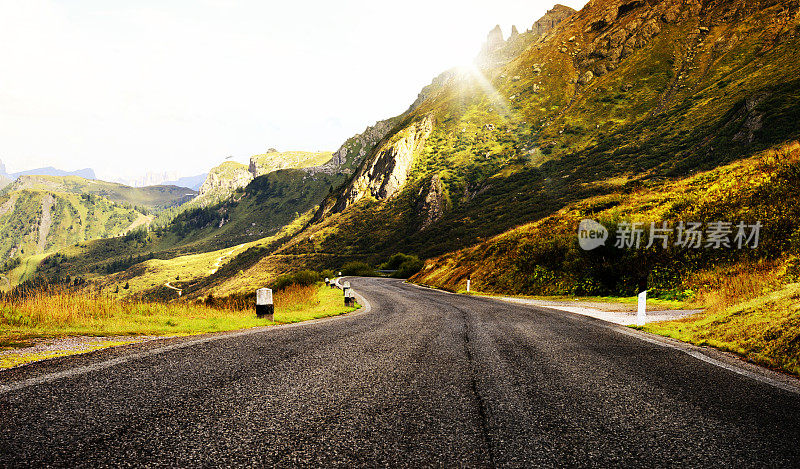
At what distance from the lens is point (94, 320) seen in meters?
7.62

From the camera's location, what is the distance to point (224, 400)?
10.7 ft

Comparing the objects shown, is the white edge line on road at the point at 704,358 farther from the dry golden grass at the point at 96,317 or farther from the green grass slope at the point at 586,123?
the green grass slope at the point at 586,123

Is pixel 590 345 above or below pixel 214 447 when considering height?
below

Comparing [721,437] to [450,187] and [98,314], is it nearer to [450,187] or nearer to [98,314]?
[98,314]

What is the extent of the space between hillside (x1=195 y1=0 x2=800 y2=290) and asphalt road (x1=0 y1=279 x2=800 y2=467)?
5792cm

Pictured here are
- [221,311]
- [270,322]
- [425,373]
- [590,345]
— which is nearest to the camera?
[425,373]

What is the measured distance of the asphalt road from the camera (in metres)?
2.36

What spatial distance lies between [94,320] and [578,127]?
440ft

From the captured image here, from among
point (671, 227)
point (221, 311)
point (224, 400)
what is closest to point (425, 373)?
point (224, 400)

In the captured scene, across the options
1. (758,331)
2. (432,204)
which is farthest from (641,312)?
(432,204)

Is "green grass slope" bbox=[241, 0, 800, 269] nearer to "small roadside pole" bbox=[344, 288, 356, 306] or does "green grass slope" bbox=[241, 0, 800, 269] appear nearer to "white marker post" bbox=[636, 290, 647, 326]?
"white marker post" bbox=[636, 290, 647, 326]

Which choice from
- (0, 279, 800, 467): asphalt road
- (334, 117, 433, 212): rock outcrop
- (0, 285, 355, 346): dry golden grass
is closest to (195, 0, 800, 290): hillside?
(334, 117, 433, 212): rock outcrop

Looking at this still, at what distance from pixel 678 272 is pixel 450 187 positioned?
114832 millimetres

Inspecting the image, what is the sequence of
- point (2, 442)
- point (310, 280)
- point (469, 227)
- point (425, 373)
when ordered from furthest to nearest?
point (469, 227), point (310, 280), point (425, 373), point (2, 442)
